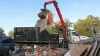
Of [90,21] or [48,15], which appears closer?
[48,15]

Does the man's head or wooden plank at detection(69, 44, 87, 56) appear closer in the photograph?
wooden plank at detection(69, 44, 87, 56)

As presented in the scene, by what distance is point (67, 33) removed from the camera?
83.9 ft

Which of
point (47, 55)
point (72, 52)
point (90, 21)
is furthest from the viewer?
point (90, 21)

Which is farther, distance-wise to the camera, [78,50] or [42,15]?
[42,15]

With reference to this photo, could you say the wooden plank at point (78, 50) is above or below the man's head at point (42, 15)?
below

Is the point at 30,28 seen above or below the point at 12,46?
above

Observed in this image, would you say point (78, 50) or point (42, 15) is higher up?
point (42, 15)

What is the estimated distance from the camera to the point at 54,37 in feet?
71.5

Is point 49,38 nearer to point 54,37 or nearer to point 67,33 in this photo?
point 54,37

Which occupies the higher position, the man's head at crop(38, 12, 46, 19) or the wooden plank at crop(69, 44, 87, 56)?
the man's head at crop(38, 12, 46, 19)

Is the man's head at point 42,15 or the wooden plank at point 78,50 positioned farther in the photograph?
the man's head at point 42,15

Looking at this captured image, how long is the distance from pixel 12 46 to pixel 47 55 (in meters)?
8.04

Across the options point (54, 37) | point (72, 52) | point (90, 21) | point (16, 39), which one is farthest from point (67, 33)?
point (90, 21)

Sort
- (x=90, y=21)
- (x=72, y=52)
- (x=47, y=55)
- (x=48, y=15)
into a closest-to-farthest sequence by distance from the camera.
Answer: (x=72, y=52) < (x=47, y=55) < (x=48, y=15) < (x=90, y=21)
